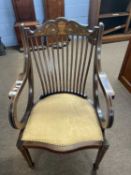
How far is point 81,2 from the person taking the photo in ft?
8.48

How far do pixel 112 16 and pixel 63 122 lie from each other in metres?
2.34

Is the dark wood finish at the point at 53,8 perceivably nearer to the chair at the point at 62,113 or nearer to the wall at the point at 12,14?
the wall at the point at 12,14

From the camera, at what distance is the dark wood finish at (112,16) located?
8.21 feet

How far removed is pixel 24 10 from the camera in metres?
2.28

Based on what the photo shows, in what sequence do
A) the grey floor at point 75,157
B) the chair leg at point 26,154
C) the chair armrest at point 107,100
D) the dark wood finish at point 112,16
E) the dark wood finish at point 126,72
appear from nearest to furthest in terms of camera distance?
the chair armrest at point 107,100 < the chair leg at point 26,154 < the grey floor at point 75,157 < the dark wood finish at point 126,72 < the dark wood finish at point 112,16

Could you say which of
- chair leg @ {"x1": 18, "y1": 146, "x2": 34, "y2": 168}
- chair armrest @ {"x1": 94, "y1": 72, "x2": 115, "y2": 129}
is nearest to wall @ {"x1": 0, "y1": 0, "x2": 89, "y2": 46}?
chair armrest @ {"x1": 94, "y1": 72, "x2": 115, "y2": 129}

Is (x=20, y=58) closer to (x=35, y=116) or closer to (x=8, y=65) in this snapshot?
(x=8, y=65)

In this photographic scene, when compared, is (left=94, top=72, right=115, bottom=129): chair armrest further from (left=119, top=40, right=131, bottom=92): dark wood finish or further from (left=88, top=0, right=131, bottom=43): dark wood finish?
(left=88, top=0, right=131, bottom=43): dark wood finish

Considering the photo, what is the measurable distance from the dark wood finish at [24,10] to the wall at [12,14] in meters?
0.17

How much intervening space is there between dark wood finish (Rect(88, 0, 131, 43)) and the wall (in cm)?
16

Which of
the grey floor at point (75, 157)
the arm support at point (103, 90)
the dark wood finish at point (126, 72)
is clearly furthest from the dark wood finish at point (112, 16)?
the arm support at point (103, 90)

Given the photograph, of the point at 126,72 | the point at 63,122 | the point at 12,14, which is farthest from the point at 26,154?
the point at 12,14

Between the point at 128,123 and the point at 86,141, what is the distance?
0.77 meters

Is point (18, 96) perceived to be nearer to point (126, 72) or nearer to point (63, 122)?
point (63, 122)
